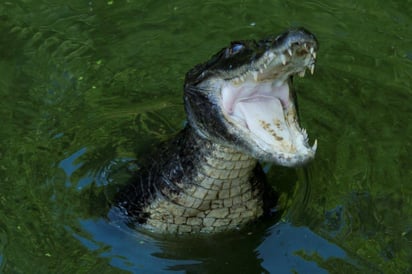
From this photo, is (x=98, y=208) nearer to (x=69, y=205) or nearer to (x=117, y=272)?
(x=69, y=205)

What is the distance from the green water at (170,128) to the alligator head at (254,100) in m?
0.87

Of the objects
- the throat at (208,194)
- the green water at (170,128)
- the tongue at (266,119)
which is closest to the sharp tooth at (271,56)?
the tongue at (266,119)

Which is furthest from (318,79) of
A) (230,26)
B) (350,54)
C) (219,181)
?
(219,181)

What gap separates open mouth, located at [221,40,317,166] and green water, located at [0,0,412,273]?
2.87ft

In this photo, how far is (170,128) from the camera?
6379 mm

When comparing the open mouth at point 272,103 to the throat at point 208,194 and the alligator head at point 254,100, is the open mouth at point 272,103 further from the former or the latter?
the throat at point 208,194

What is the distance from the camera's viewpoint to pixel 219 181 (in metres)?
4.95

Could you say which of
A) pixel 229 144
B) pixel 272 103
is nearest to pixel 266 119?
pixel 272 103

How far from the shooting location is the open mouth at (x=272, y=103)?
4.45 m

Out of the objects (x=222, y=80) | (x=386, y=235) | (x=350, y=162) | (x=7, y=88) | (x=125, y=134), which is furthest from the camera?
(x=7, y=88)

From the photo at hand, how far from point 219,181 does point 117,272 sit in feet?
2.62

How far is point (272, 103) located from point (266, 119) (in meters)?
0.13

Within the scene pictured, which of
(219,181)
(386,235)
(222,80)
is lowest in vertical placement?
(386,235)

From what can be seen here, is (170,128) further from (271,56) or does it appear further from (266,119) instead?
(271,56)
